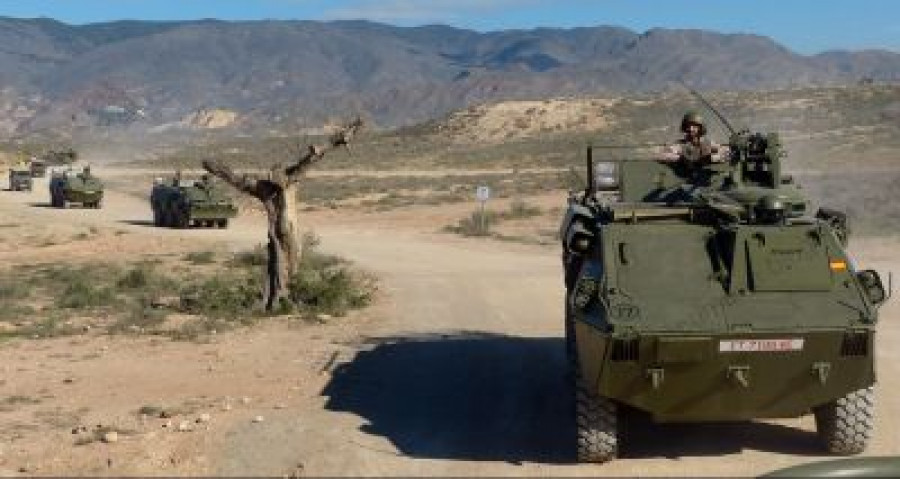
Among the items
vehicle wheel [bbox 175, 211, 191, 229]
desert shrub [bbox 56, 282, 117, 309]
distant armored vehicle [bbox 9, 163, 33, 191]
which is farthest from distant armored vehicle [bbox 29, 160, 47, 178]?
desert shrub [bbox 56, 282, 117, 309]

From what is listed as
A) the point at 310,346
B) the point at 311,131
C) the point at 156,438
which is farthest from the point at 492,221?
the point at 311,131

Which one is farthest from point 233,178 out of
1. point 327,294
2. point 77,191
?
point 77,191

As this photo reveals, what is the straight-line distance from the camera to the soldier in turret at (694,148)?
11266mm

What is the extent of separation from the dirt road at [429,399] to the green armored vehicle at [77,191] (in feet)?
86.5

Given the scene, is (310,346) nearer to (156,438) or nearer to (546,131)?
(156,438)

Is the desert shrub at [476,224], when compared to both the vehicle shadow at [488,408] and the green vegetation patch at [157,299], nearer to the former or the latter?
the green vegetation patch at [157,299]

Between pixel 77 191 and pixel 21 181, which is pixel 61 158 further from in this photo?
pixel 77 191

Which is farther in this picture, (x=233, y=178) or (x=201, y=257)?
(x=201, y=257)

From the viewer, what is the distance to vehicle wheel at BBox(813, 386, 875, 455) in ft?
29.6

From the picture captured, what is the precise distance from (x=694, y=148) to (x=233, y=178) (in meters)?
8.35

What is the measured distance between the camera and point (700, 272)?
915 cm

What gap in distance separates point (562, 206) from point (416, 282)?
59.0ft

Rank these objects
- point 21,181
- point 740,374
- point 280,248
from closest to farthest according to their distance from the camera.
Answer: point 740,374, point 280,248, point 21,181

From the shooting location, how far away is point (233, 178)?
17656 millimetres
